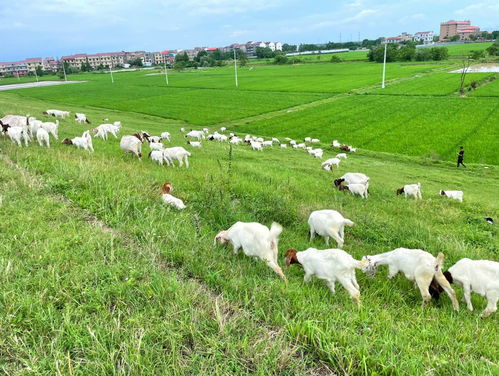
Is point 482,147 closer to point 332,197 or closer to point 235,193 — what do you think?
point 332,197

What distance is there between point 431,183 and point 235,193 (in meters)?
12.4

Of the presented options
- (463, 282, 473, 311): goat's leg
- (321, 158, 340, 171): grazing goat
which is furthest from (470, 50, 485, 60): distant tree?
(463, 282, 473, 311): goat's leg

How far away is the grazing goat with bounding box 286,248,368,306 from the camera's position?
527 centimetres

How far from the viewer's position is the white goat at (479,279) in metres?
5.48

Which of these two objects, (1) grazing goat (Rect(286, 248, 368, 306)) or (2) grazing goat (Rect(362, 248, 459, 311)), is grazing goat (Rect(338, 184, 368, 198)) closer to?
(2) grazing goat (Rect(362, 248, 459, 311))

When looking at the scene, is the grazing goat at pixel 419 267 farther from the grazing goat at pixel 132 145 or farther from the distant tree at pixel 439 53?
the distant tree at pixel 439 53

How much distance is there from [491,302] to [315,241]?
3399 mm

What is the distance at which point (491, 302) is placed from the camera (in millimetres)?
5492

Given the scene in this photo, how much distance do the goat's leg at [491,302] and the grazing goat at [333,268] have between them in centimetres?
202

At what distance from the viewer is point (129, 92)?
68.6m

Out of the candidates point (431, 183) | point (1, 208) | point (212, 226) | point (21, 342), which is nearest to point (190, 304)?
point (21, 342)

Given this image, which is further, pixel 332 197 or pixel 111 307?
pixel 332 197

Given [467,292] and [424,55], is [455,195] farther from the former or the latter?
[424,55]

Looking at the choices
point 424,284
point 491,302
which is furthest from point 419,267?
point 491,302
